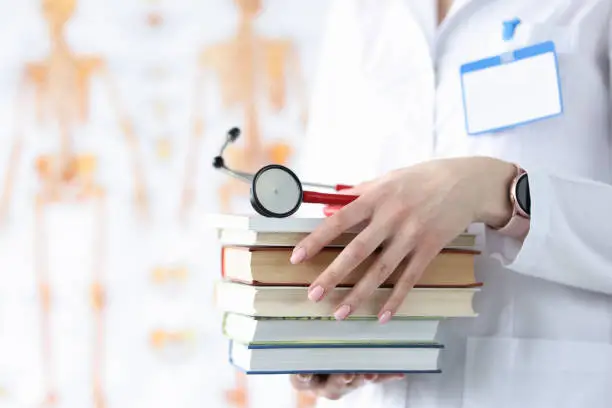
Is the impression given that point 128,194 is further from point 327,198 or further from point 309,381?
point 327,198

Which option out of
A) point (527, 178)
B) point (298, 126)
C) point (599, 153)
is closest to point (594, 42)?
point (599, 153)

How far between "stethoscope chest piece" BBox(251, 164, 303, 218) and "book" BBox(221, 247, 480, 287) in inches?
1.6

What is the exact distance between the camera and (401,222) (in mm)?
904

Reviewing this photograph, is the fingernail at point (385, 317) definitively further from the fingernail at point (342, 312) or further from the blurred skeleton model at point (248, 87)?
the blurred skeleton model at point (248, 87)

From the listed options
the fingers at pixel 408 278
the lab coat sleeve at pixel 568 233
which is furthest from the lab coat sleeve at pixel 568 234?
the fingers at pixel 408 278

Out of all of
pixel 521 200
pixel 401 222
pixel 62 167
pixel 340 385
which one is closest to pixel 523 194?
pixel 521 200

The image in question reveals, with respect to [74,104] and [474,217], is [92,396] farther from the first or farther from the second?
[474,217]

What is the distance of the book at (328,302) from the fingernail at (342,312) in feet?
0.11

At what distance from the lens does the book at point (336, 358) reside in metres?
0.95

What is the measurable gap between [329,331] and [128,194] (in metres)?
0.85

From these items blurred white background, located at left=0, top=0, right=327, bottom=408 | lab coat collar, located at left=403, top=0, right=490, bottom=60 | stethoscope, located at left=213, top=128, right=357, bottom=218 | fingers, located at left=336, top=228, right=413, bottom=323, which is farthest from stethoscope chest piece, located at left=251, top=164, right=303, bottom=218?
blurred white background, located at left=0, top=0, right=327, bottom=408

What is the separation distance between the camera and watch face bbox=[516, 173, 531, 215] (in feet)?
3.11

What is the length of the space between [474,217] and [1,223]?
41.6 inches

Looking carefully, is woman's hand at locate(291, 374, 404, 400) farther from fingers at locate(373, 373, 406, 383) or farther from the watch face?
the watch face
